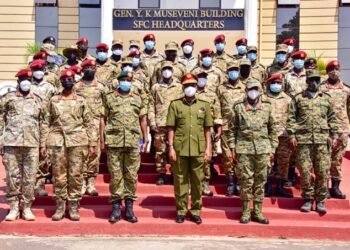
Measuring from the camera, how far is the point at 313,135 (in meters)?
7.90

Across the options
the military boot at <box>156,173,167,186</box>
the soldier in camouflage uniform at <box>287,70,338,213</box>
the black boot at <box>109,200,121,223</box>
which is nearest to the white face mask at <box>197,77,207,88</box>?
the soldier in camouflage uniform at <box>287,70,338,213</box>

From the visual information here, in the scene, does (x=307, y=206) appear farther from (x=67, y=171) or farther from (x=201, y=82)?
(x=67, y=171)

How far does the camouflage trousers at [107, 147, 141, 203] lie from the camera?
25.1 ft

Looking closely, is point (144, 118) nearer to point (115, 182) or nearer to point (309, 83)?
point (115, 182)

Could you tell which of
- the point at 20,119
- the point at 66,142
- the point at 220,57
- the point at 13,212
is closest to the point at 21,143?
the point at 20,119

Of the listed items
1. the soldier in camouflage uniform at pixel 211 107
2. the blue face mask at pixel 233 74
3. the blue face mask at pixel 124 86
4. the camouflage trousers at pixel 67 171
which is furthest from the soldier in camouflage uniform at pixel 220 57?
the camouflage trousers at pixel 67 171

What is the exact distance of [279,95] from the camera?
8367 mm

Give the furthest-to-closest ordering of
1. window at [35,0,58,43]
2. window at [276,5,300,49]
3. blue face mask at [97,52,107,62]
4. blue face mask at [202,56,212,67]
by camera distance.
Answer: window at [35,0,58,43] → window at [276,5,300,49] → blue face mask at [97,52,107,62] → blue face mask at [202,56,212,67]

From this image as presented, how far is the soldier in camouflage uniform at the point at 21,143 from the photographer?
755 centimetres

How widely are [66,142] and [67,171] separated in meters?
0.37

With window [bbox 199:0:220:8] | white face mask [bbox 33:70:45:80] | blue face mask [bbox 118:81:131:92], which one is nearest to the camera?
blue face mask [bbox 118:81:131:92]

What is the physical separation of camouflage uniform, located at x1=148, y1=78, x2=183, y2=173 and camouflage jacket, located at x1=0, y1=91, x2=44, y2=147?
1.74 metres

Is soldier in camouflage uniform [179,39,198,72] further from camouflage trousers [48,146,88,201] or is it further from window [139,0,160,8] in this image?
window [139,0,160,8]

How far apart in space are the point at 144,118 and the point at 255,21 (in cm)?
1050
